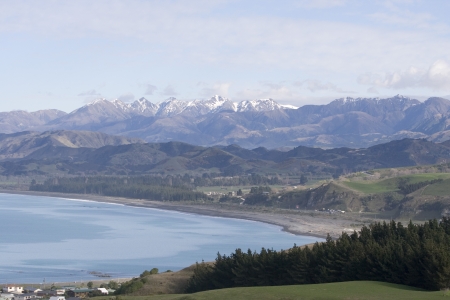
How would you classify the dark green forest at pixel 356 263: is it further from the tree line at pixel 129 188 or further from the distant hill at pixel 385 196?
the tree line at pixel 129 188

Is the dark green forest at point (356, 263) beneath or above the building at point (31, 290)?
above

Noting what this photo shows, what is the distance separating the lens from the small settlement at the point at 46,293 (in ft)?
146

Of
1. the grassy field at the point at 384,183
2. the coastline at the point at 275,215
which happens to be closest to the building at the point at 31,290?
the coastline at the point at 275,215

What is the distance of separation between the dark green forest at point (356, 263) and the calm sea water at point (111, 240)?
23.9 meters

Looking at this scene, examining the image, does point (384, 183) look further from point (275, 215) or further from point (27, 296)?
point (27, 296)

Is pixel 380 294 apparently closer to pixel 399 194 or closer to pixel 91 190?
pixel 399 194

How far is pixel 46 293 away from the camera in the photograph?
46844 millimetres

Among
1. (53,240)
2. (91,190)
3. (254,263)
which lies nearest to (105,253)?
(53,240)

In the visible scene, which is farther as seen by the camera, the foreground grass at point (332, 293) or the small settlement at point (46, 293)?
the small settlement at point (46, 293)

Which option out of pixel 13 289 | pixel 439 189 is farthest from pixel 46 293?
pixel 439 189

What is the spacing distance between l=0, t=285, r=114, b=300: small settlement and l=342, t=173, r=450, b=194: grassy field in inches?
2978

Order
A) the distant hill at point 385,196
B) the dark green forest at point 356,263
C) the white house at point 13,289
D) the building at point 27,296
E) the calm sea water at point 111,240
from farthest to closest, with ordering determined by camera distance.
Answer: the distant hill at point 385,196
the calm sea water at point 111,240
the white house at point 13,289
the building at point 27,296
the dark green forest at point 356,263

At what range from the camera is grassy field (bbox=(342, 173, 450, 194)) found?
388 feet

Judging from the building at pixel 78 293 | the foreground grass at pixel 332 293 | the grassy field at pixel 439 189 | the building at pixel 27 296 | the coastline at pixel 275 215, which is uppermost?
the grassy field at pixel 439 189
